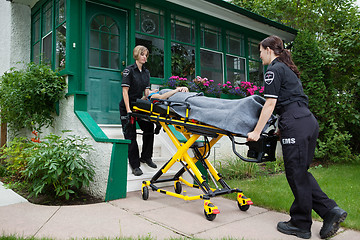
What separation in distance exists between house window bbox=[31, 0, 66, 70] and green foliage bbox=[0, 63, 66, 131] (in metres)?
0.56

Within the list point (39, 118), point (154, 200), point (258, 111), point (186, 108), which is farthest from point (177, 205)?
point (39, 118)

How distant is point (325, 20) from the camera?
35.0 ft

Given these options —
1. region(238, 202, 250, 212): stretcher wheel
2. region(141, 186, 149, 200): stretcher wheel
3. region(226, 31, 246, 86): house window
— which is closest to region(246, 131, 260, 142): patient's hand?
region(238, 202, 250, 212): stretcher wheel

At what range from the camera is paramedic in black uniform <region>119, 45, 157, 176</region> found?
4.66 metres

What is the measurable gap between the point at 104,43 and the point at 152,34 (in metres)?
1.22

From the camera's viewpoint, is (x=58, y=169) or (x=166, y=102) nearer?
(x=166, y=102)

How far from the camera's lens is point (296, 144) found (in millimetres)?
2926

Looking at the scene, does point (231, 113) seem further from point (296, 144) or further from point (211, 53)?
point (211, 53)

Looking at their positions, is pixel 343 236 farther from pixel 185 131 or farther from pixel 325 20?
pixel 325 20

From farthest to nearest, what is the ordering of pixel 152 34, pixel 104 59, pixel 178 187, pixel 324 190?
1. pixel 152 34
2. pixel 104 59
3. pixel 324 190
4. pixel 178 187

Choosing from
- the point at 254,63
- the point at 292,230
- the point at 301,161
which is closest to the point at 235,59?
the point at 254,63

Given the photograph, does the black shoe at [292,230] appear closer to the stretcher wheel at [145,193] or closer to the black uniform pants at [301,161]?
the black uniform pants at [301,161]

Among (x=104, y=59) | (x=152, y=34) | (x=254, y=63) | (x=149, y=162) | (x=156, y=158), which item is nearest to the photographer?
(x=149, y=162)

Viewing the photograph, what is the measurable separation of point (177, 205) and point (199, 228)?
906mm
